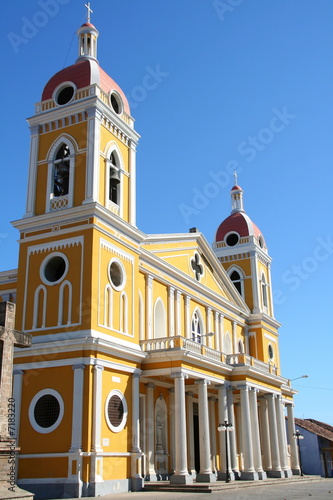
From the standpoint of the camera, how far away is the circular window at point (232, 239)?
135 feet

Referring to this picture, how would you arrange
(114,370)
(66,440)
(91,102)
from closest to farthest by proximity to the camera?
(66,440), (114,370), (91,102)

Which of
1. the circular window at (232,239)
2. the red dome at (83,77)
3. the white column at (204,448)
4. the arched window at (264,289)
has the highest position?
the red dome at (83,77)

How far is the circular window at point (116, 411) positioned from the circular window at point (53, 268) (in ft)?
16.4

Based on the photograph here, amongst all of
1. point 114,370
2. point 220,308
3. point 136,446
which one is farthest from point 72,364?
point 220,308

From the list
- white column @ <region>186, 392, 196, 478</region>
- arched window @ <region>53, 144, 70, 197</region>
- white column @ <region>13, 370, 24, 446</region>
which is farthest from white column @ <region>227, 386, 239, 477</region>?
arched window @ <region>53, 144, 70, 197</region>

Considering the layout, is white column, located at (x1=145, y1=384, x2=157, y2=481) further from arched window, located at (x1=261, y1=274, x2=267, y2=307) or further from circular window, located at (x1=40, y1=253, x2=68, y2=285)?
arched window, located at (x1=261, y1=274, x2=267, y2=307)

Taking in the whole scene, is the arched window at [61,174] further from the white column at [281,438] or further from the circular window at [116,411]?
the white column at [281,438]

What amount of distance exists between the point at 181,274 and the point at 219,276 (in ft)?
21.1

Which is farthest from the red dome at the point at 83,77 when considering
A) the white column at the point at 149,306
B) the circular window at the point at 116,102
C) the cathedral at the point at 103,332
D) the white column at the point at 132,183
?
the white column at the point at 149,306

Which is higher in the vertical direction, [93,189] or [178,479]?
[93,189]

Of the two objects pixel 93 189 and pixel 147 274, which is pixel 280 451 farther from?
pixel 93 189

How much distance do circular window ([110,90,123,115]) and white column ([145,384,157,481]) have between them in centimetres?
1241

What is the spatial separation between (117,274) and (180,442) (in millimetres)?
7089

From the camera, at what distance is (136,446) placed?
22234 millimetres
